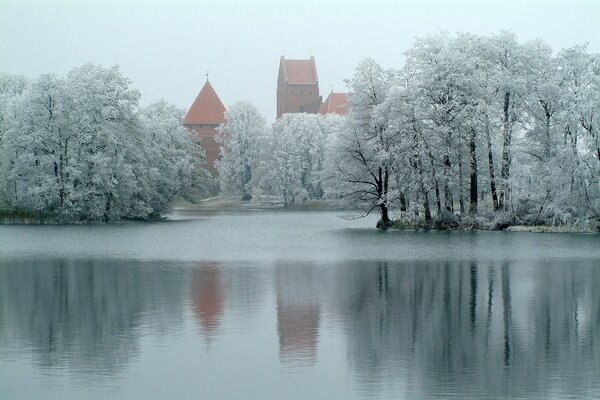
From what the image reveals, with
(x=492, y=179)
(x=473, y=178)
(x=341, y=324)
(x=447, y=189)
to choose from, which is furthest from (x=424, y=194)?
(x=341, y=324)

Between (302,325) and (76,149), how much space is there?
47.4 meters

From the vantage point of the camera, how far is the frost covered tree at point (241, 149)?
101956mm

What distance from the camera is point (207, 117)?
5846 inches

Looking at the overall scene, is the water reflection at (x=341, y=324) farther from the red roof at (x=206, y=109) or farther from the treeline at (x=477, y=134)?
the red roof at (x=206, y=109)

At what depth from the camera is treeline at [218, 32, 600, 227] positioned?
4488 cm

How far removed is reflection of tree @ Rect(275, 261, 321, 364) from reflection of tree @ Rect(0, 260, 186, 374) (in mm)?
2189

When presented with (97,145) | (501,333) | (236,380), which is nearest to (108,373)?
(236,380)

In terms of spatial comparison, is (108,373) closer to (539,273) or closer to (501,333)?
(501,333)

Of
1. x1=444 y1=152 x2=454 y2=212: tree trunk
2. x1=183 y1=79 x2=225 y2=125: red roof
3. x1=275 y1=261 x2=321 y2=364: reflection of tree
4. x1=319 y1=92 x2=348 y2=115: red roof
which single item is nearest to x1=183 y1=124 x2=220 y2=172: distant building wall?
x1=183 y1=79 x2=225 y2=125: red roof

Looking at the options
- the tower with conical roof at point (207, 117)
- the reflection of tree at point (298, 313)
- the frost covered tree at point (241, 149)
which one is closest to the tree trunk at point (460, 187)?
the reflection of tree at point (298, 313)

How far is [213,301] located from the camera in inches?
794

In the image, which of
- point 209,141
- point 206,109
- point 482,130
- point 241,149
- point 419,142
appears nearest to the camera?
point 482,130

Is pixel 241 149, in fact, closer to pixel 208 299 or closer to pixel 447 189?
pixel 447 189

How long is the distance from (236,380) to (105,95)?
5191 centimetres
